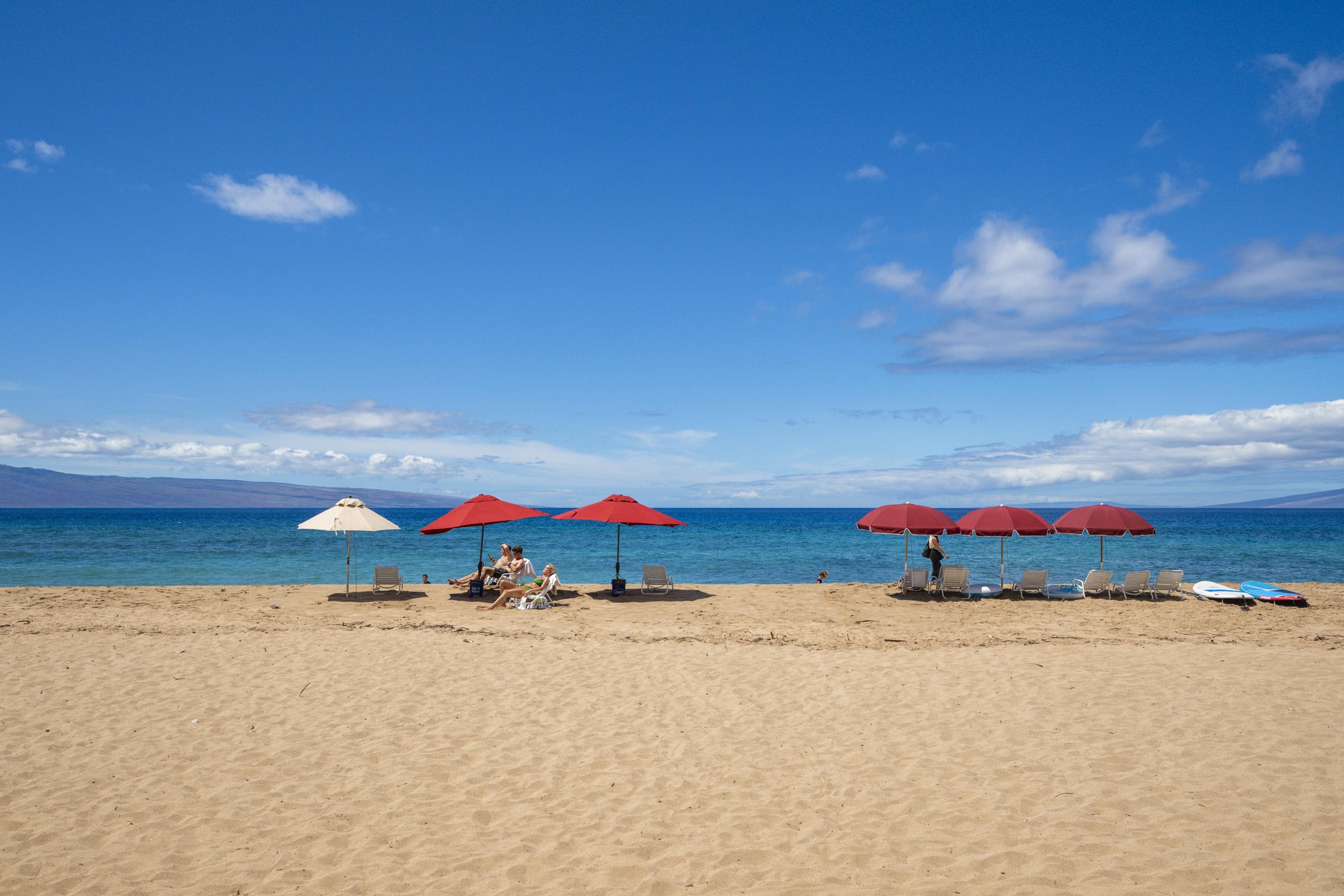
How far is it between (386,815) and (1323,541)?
5886cm

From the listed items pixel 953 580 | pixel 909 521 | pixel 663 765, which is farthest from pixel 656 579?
pixel 663 765

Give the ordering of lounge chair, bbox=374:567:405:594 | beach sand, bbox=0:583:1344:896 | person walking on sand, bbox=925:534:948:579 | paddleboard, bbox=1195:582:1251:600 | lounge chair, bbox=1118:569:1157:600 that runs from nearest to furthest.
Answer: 1. beach sand, bbox=0:583:1344:896
2. paddleboard, bbox=1195:582:1251:600
3. lounge chair, bbox=374:567:405:594
4. lounge chair, bbox=1118:569:1157:600
5. person walking on sand, bbox=925:534:948:579

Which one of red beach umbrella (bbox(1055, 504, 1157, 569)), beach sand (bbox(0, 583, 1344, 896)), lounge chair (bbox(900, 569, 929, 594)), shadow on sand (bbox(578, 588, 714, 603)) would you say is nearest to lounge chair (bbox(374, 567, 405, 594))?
shadow on sand (bbox(578, 588, 714, 603))

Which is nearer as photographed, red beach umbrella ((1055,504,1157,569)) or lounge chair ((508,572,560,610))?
lounge chair ((508,572,560,610))

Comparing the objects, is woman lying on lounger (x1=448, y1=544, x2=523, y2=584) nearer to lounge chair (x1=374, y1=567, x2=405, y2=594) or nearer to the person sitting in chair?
the person sitting in chair

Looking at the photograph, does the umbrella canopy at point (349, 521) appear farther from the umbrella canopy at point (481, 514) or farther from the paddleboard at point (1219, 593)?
the paddleboard at point (1219, 593)

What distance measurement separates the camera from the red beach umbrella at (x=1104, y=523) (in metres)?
15.5

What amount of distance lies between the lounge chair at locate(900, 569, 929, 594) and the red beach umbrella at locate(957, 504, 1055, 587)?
1.33 metres

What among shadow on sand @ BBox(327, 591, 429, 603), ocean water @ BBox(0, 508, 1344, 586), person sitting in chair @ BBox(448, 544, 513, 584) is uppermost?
person sitting in chair @ BBox(448, 544, 513, 584)

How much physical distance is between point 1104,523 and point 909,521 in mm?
4493

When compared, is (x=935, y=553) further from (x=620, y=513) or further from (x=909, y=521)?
(x=620, y=513)

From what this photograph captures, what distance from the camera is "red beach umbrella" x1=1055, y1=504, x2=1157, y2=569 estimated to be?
15516 millimetres

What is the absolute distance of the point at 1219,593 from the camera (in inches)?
606

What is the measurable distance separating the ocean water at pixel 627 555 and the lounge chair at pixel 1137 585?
6.31m
